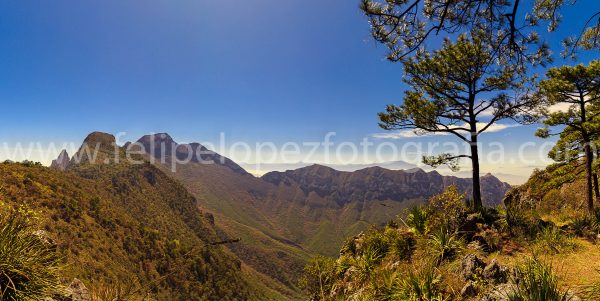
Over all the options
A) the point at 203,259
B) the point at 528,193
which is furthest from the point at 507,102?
the point at 203,259

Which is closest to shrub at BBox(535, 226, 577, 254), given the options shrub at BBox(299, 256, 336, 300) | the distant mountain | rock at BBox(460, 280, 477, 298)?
rock at BBox(460, 280, 477, 298)

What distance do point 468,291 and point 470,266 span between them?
93 centimetres

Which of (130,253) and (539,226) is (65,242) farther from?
(539,226)

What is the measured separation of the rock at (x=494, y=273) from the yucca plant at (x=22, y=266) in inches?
402

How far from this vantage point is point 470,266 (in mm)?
9289

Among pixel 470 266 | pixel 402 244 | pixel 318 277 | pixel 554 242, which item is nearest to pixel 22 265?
pixel 470 266

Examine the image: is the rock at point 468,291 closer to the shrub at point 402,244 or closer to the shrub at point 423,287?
the shrub at point 423,287

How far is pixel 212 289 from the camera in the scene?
119812 mm

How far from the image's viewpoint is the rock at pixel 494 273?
27.9 ft

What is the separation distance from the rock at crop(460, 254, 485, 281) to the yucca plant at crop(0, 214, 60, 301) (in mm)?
10031

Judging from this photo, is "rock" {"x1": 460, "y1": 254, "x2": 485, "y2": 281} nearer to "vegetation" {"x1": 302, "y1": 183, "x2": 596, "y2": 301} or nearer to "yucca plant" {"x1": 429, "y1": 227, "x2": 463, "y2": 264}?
"vegetation" {"x1": 302, "y1": 183, "x2": 596, "y2": 301}

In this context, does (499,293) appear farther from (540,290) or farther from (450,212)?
(450,212)

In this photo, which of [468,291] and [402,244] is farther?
[402,244]

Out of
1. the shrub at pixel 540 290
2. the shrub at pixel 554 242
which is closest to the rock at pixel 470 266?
the shrub at pixel 540 290
